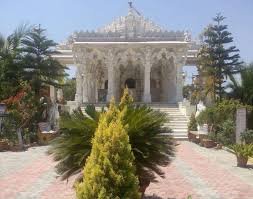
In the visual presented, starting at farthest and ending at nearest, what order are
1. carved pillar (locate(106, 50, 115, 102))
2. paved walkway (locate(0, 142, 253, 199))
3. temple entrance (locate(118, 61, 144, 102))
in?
temple entrance (locate(118, 61, 144, 102)) → carved pillar (locate(106, 50, 115, 102)) → paved walkway (locate(0, 142, 253, 199))

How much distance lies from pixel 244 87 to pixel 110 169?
17057 mm

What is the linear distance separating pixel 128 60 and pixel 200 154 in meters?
12.4

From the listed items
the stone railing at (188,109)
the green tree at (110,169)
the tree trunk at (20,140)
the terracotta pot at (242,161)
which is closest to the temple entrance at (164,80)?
the stone railing at (188,109)

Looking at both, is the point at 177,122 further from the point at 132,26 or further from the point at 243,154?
the point at 243,154

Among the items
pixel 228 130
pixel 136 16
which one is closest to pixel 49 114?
pixel 228 130

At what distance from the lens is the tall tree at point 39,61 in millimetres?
20703

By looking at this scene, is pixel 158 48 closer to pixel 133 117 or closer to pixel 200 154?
pixel 200 154

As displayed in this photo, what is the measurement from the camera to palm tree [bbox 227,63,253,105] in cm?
2125

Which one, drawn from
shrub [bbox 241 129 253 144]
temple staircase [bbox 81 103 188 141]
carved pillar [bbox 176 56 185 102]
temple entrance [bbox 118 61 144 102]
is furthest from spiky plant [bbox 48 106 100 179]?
temple entrance [bbox 118 61 144 102]

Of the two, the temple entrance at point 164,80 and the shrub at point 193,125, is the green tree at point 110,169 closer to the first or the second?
the shrub at point 193,125

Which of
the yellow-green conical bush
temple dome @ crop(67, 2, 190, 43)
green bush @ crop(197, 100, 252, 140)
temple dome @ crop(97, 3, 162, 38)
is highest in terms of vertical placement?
temple dome @ crop(97, 3, 162, 38)

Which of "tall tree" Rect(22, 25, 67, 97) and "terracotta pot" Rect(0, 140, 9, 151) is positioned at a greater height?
"tall tree" Rect(22, 25, 67, 97)

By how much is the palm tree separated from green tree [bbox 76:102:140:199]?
1604 cm

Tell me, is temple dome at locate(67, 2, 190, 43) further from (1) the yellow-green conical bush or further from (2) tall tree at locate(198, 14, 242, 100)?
(1) the yellow-green conical bush
